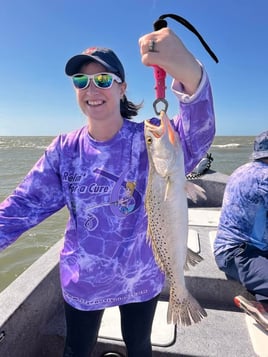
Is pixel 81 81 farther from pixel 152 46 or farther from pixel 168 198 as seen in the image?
pixel 168 198

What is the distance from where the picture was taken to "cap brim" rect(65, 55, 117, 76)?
1.59m

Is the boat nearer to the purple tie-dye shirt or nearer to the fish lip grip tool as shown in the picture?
the purple tie-dye shirt

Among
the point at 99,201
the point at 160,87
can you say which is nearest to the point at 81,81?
the point at 160,87

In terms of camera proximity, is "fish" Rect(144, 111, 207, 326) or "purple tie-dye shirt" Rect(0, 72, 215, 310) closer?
"fish" Rect(144, 111, 207, 326)

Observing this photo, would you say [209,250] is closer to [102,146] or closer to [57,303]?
[57,303]

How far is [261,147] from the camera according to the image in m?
2.90

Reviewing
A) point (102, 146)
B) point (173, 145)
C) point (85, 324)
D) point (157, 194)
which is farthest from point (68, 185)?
point (85, 324)

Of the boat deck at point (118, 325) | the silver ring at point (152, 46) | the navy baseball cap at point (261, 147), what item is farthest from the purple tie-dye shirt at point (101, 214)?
the navy baseball cap at point (261, 147)

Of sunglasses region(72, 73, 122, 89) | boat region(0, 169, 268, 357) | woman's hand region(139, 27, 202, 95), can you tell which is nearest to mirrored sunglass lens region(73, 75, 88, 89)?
sunglasses region(72, 73, 122, 89)

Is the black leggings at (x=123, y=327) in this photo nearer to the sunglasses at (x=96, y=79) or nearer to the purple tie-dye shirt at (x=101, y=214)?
the purple tie-dye shirt at (x=101, y=214)

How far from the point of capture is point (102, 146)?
172cm

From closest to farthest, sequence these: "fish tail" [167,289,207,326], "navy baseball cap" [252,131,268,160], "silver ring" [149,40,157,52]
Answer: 1. "silver ring" [149,40,157,52]
2. "fish tail" [167,289,207,326]
3. "navy baseball cap" [252,131,268,160]

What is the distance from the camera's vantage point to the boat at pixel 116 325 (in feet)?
7.84

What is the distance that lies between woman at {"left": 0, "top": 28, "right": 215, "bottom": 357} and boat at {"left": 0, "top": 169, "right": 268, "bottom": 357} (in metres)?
0.70
